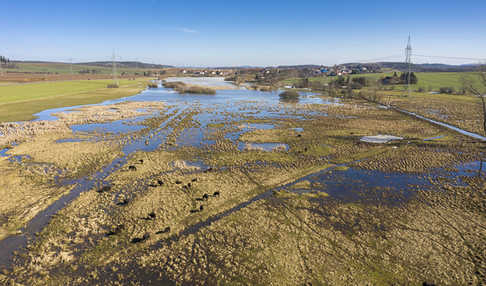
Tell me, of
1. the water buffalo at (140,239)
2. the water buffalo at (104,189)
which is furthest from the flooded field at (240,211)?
the water buffalo at (104,189)

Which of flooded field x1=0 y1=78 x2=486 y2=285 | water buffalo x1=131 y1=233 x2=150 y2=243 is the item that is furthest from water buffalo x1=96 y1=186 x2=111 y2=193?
water buffalo x1=131 y1=233 x2=150 y2=243

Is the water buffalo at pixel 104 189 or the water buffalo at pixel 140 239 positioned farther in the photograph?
the water buffalo at pixel 104 189

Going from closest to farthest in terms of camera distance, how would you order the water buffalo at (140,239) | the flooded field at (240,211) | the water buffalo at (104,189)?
the flooded field at (240,211) < the water buffalo at (140,239) < the water buffalo at (104,189)

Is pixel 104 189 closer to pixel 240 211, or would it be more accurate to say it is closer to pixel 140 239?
pixel 140 239

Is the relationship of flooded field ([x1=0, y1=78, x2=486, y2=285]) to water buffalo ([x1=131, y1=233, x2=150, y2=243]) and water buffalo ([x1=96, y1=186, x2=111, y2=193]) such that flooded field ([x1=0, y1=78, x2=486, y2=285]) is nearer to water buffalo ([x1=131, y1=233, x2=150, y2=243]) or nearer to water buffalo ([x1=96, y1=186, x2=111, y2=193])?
water buffalo ([x1=131, y1=233, x2=150, y2=243])

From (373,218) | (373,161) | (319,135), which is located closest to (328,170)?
(373,161)

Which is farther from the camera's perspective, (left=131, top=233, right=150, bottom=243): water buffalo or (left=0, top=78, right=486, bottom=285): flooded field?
(left=131, top=233, right=150, bottom=243): water buffalo

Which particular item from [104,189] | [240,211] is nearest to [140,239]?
[240,211]

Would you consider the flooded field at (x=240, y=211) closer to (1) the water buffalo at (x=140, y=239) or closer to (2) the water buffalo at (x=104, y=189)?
(1) the water buffalo at (x=140, y=239)
